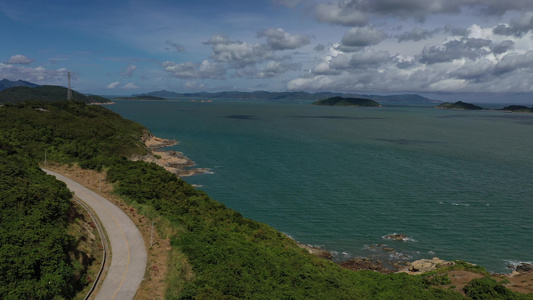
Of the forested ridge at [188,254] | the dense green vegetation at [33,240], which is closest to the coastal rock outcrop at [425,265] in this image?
the forested ridge at [188,254]

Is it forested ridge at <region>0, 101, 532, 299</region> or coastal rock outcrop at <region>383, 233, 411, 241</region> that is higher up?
forested ridge at <region>0, 101, 532, 299</region>

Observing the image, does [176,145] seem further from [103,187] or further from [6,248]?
[6,248]

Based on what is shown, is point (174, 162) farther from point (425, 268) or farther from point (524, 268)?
point (524, 268)

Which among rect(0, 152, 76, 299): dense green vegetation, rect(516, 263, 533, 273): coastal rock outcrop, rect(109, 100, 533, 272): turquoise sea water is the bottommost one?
rect(516, 263, 533, 273): coastal rock outcrop

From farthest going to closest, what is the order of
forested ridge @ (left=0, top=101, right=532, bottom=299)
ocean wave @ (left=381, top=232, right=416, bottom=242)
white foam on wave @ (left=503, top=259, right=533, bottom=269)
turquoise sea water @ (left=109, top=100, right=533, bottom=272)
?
ocean wave @ (left=381, top=232, right=416, bottom=242) → turquoise sea water @ (left=109, top=100, right=533, bottom=272) → white foam on wave @ (left=503, top=259, right=533, bottom=269) → forested ridge @ (left=0, top=101, right=532, bottom=299)

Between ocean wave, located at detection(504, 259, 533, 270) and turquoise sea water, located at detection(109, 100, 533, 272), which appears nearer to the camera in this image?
ocean wave, located at detection(504, 259, 533, 270)

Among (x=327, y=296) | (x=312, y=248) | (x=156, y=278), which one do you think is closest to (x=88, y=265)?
(x=156, y=278)

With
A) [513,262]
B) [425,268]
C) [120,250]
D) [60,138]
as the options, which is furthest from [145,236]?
[60,138]

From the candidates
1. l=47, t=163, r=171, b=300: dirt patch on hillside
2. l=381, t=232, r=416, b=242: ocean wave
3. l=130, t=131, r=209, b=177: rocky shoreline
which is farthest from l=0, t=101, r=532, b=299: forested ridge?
l=130, t=131, r=209, b=177: rocky shoreline

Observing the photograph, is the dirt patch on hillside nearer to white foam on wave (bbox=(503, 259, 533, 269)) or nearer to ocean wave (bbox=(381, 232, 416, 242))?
ocean wave (bbox=(381, 232, 416, 242))
